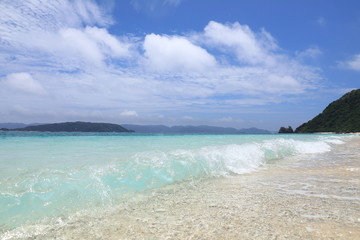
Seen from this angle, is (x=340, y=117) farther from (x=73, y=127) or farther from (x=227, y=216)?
(x=73, y=127)

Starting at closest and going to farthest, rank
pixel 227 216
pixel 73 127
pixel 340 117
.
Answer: pixel 227 216
pixel 340 117
pixel 73 127

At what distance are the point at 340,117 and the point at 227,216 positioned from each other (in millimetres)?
123186

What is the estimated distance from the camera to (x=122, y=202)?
4.46 meters

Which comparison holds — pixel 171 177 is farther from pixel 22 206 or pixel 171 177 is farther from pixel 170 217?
pixel 22 206

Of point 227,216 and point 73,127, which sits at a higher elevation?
point 73,127

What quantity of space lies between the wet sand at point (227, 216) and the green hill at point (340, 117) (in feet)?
339

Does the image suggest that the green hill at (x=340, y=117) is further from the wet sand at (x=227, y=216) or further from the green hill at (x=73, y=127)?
the green hill at (x=73, y=127)

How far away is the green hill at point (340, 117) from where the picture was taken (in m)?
94.4

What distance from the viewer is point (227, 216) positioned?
12.1 ft

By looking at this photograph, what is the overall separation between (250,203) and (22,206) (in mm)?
3909

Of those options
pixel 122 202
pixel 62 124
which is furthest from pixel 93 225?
pixel 62 124

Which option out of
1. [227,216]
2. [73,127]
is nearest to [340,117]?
[227,216]

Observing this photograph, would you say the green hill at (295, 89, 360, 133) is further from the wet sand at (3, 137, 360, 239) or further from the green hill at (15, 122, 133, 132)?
the green hill at (15, 122, 133, 132)

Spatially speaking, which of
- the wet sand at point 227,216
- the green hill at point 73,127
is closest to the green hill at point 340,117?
the wet sand at point 227,216
